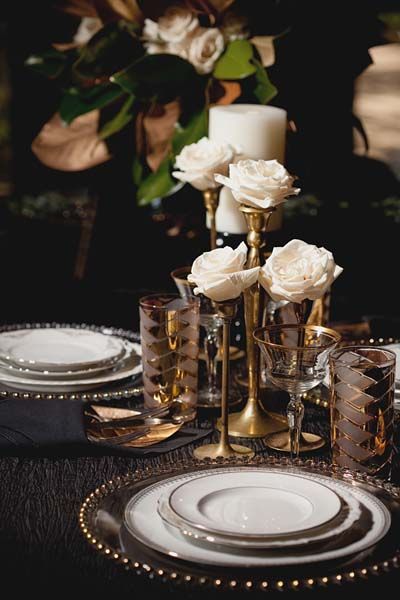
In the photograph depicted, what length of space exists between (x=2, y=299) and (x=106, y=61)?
0.50 m

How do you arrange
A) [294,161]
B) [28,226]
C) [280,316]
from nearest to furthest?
[280,316]
[294,161]
[28,226]

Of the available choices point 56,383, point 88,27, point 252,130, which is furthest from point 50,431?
point 88,27

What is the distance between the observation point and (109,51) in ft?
6.32

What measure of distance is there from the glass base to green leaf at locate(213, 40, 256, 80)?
65cm

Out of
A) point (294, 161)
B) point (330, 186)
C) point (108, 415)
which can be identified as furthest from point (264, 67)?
point (108, 415)

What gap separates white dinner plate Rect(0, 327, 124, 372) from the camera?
50.7 inches

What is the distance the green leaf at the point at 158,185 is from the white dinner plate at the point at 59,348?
526 mm

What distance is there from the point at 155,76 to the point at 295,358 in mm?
885

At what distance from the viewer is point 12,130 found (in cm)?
275

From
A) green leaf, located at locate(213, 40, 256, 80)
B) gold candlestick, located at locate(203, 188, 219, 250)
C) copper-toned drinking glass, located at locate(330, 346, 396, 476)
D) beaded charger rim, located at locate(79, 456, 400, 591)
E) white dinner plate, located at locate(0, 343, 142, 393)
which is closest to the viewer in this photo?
beaded charger rim, located at locate(79, 456, 400, 591)

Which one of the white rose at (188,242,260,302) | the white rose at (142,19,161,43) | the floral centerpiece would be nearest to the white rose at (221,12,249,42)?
the floral centerpiece

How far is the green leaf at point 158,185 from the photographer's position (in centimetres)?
193

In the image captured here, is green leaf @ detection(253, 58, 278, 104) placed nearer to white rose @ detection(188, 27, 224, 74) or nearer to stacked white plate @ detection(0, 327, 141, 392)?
white rose @ detection(188, 27, 224, 74)

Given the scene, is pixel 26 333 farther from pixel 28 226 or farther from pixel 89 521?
pixel 28 226
